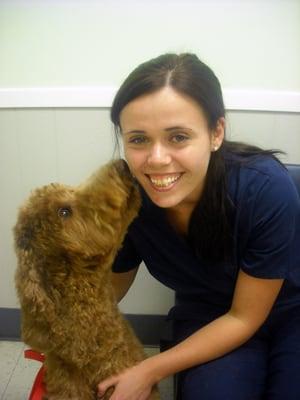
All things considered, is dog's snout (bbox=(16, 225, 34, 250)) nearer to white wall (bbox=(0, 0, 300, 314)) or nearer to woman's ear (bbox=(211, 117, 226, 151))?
woman's ear (bbox=(211, 117, 226, 151))

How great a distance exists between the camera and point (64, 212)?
3.02ft

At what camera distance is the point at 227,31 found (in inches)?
52.7

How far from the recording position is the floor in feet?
5.06

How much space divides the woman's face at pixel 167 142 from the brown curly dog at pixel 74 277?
8 centimetres

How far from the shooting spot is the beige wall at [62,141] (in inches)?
55.5

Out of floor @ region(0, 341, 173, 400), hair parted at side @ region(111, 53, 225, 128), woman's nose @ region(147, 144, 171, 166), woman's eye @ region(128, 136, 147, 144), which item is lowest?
floor @ region(0, 341, 173, 400)

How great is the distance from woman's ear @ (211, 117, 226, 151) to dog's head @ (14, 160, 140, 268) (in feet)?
0.73

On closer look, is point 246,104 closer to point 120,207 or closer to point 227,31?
point 227,31

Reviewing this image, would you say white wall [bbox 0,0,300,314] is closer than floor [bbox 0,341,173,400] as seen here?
Yes

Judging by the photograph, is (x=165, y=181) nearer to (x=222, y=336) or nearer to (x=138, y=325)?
(x=222, y=336)

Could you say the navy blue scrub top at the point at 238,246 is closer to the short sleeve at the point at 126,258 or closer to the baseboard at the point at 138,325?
the short sleeve at the point at 126,258

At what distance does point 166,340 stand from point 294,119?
84cm

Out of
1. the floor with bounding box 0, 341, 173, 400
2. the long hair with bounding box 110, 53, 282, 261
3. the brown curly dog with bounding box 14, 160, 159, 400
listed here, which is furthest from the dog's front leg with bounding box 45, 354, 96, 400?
the floor with bounding box 0, 341, 173, 400

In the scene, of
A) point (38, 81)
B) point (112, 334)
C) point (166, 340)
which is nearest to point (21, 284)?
point (112, 334)
